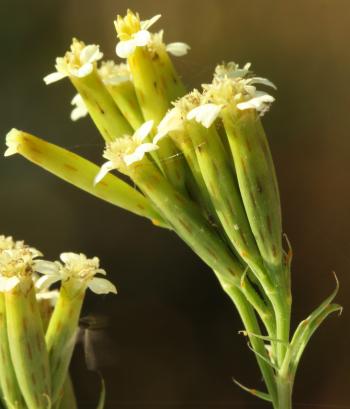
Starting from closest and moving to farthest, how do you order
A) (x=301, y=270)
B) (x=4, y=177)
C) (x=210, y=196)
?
1. (x=210, y=196)
2. (x=301, y=270)
3. (x=4, y=177)

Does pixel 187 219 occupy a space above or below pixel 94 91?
below

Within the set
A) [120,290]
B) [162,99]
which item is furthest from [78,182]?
[120,290]

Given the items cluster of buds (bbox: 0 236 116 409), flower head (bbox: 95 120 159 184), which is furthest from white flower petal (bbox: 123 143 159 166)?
cluster of buds (bbox: 0 236 116 409)

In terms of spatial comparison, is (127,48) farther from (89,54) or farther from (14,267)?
(14,267)

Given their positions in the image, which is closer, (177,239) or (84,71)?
(84,71)

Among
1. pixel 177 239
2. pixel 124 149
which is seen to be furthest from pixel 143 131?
pixel 177 239

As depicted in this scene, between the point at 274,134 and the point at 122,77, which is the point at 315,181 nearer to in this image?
the point at 274,134
